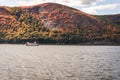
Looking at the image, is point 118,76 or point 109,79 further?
point 118,76

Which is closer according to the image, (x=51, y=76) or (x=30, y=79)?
(x=30, y=79)

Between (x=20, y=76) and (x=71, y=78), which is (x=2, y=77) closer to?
(x=20, y=76)

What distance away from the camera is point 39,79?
40594 millimetres

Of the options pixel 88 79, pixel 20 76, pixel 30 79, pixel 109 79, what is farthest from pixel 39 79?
pixel 109 79

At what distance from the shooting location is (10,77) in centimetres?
4147

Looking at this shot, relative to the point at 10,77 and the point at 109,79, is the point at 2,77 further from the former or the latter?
the point at 109,79

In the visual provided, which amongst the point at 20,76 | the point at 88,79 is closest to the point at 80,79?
the point at 88,79

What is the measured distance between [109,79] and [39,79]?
11.1m

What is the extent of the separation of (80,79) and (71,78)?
5.44ft

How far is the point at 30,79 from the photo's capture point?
40469 millimetres

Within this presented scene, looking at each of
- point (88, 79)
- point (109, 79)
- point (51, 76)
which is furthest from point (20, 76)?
point (109, 79)

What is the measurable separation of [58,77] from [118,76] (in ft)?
33.5

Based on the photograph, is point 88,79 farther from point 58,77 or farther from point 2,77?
point 2,77

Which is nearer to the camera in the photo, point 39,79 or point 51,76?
point 39,79
